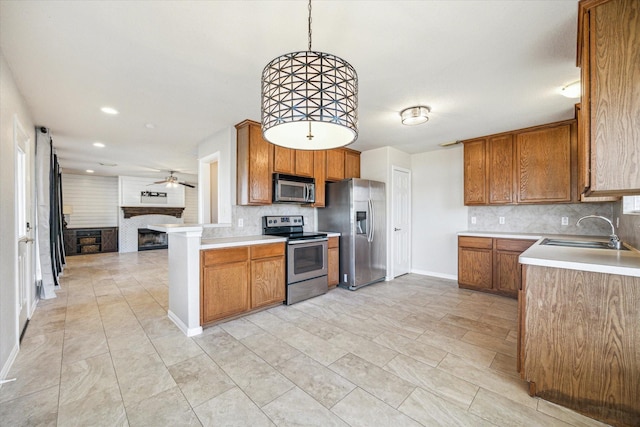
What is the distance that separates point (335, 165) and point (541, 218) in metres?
3.16

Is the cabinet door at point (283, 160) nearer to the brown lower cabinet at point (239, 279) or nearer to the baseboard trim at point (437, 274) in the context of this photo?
the brown lower cabinet at point (239, 279)

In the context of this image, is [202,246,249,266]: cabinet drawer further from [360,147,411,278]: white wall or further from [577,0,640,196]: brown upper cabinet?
[577,0,640,196]: brown upper cabinet

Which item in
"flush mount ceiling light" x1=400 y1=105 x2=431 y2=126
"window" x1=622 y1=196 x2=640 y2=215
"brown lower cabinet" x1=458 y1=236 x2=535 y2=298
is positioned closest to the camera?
"window" x1=622 y1=196 x2=640 y2=215

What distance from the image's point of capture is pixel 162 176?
835cm

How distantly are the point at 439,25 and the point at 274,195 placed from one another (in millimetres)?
2578

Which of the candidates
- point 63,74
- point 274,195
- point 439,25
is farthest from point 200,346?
point 439,25

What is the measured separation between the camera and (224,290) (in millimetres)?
2844

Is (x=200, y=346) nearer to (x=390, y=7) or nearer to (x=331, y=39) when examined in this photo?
(x=331, y=39)

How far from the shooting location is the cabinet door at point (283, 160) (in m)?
3.64

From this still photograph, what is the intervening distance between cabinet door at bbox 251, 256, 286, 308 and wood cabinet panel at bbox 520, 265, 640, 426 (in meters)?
2.41

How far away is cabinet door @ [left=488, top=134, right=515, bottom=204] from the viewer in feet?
12.7

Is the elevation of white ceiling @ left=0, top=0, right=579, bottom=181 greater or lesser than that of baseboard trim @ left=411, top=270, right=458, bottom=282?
greater

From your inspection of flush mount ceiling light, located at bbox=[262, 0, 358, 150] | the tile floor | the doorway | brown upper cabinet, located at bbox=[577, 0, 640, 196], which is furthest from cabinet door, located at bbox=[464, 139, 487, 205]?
the doorway

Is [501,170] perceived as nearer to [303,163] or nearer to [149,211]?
[303,163]
